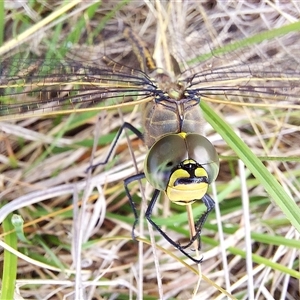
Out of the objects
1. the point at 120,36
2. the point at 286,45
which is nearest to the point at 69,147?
the point at 120,36

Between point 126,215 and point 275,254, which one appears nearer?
point 275,254

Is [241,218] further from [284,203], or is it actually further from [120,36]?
[120,36]

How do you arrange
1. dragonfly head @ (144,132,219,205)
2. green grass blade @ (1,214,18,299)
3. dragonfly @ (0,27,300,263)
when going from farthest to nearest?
1. dragonfly @ (0,27,300,263)
2. green grass blade @ (1,214,18,299)
3. dragonfly head @ (144,132,219,205)

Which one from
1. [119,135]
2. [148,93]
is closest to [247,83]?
[148,93]

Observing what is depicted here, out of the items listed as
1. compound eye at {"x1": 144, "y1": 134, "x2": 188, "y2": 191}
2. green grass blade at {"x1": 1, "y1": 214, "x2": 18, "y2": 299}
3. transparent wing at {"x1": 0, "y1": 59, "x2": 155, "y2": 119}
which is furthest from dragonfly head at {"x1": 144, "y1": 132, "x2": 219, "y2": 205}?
green grass blade at {"x1": 1, "y1": 214, "x2": 18, "y2": 299}

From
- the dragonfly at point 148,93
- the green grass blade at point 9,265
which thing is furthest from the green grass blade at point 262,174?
the green grass blade at point 9,265

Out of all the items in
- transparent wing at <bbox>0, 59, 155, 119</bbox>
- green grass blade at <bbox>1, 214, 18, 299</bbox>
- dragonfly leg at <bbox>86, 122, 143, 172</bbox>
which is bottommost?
green grass blade at <bbox>1, 214, 18, 299</bbox>

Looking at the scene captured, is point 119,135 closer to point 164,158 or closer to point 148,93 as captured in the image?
point 148,93

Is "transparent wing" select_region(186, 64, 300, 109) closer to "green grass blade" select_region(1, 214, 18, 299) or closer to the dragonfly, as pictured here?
the dragonfly
